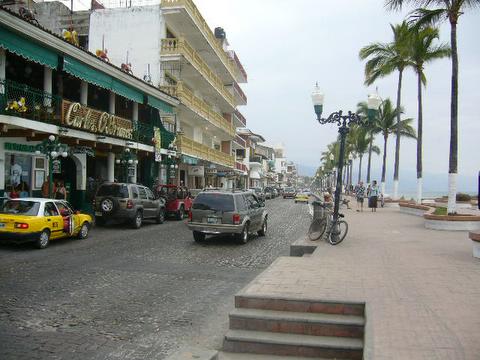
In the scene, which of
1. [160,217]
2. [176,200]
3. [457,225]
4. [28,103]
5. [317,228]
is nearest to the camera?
[317,228]

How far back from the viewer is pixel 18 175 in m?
18.6

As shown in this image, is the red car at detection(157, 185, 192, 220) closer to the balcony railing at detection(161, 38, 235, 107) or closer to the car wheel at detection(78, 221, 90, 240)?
the car wheel at detection(78, 221, 90, 240)

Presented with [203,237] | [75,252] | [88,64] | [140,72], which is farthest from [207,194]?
[140,72]

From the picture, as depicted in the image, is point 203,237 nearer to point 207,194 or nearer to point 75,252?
point 207,194

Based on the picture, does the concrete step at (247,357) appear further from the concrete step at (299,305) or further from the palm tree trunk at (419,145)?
the palm tree trunk at (419,145)

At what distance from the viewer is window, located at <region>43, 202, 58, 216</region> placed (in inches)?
531

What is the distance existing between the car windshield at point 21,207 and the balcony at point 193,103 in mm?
18025

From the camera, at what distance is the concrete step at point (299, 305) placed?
630 centimetres

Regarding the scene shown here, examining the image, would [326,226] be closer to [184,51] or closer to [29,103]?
[29,103]

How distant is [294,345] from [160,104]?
79.3 ft

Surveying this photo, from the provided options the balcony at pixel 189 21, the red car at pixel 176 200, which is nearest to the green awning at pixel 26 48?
the red car at pixel 176 200

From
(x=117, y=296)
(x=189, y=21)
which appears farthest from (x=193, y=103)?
(x=117, y=296)

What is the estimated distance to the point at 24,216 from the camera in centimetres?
1280

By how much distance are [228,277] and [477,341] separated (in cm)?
579
